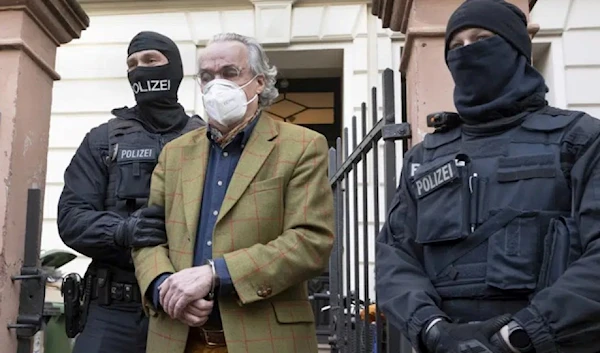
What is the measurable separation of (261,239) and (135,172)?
76cm

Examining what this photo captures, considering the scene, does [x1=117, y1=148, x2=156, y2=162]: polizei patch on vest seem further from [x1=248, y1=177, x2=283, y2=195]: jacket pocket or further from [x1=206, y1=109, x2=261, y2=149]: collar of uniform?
[x1=248, y1=177, x2=283, y2=195]: jacket pocket

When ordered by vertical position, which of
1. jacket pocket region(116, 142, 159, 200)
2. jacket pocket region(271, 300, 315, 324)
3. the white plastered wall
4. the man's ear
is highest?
the white plastered wall

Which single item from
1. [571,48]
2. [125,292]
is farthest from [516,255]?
[571,48]

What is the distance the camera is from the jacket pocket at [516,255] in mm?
1757

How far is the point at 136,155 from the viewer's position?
2.77 m

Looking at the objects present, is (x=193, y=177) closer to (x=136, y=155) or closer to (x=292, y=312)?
(x=136, y=155)

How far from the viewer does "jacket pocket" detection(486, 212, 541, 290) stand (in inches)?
69.2

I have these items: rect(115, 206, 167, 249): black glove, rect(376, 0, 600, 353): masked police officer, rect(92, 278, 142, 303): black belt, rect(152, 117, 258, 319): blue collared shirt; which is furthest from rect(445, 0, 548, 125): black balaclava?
rect(92, 278, 142, 303): black belt

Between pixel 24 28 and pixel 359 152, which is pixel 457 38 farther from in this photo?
pixel 24 28

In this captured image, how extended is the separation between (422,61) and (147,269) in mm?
1375

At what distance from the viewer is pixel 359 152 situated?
3369 mm

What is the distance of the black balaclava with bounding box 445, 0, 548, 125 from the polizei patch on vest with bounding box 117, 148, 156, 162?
1317 millimetres

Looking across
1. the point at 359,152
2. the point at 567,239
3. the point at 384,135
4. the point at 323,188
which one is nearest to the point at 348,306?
the point at 359,152

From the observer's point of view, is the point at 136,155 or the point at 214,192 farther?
the point at 136,155
